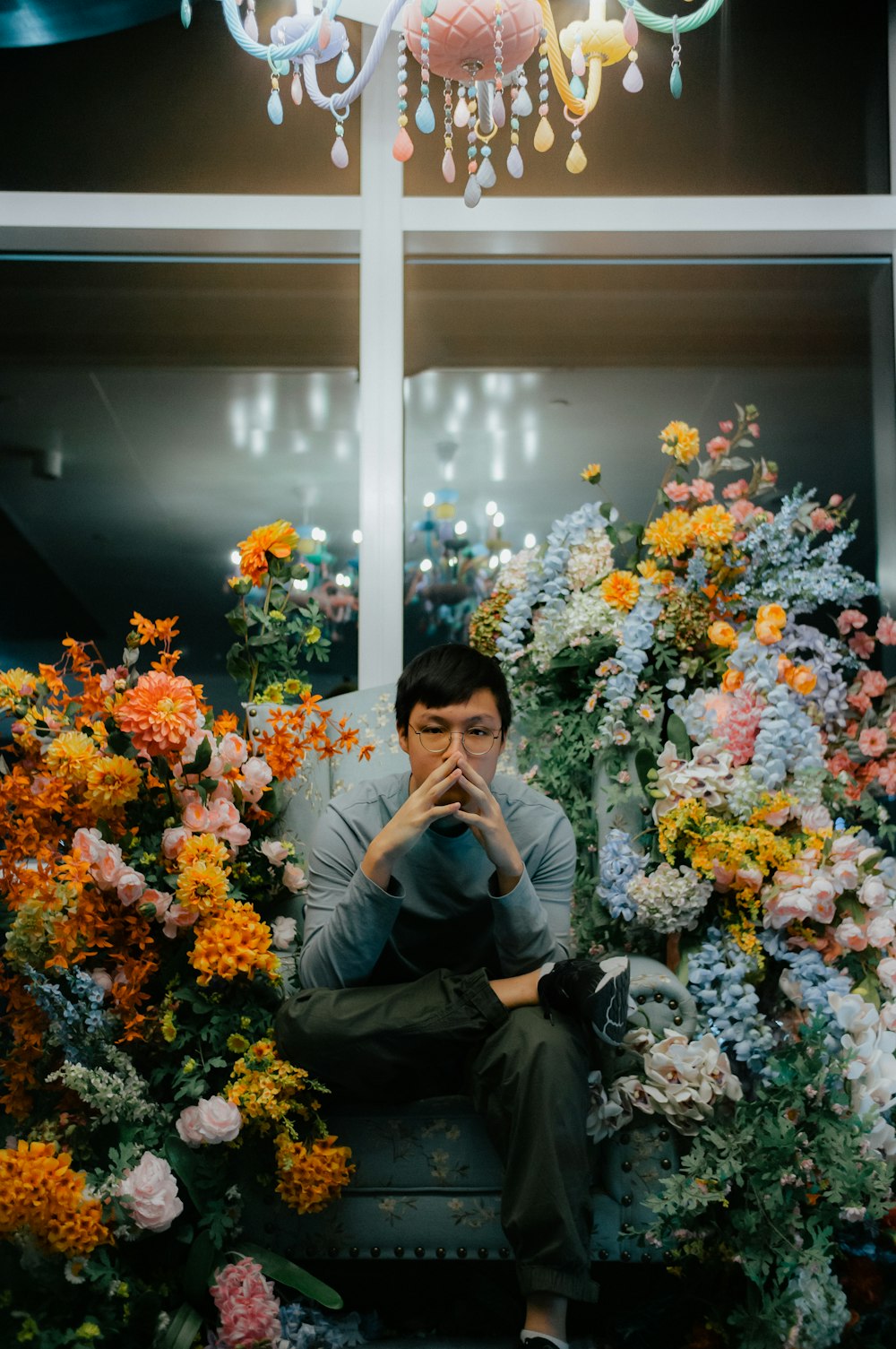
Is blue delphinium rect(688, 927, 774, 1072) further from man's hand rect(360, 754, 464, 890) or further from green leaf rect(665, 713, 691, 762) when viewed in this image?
man's hand rect(360, 754, 464, 890)

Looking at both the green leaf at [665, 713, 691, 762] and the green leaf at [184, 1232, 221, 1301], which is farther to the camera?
the green leaf at [665, 713, 691, 762]

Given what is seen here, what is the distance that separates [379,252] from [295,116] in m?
0.53

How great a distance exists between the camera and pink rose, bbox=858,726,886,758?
2424 mm

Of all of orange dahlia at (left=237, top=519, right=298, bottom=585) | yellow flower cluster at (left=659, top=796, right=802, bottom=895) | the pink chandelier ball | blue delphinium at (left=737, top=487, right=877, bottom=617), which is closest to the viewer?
the pink chandelier ball

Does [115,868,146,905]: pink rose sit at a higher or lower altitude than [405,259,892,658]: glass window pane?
lower

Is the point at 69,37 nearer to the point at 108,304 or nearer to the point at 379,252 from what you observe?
the point at 108,304

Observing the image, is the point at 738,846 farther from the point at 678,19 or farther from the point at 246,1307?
the point at 678,19

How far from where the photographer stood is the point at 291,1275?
5.17ft

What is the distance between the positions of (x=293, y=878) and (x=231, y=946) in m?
0.38

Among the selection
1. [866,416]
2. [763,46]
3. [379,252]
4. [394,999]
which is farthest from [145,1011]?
[763,46]

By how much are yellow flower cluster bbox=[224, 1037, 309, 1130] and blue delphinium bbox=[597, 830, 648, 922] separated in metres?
0.76

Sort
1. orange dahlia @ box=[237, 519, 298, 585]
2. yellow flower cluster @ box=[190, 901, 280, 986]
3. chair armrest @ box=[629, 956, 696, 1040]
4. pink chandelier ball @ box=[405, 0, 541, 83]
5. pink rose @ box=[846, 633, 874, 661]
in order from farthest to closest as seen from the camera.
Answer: pink rose @ box=[846, 633, 874, 661] < orange dahlia @ box=[237, 519, 298, 585] < chair armrest @ box=[629, 956, 696, 1040] < yellow flower cluster @ box=[190, 901, 280, 986] < pink chandelier ball @ box=[405, 0, 541, 83]

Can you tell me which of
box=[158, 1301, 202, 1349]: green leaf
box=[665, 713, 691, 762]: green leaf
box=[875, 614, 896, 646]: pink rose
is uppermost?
box=[875, 614, 896, 646]: pink rose

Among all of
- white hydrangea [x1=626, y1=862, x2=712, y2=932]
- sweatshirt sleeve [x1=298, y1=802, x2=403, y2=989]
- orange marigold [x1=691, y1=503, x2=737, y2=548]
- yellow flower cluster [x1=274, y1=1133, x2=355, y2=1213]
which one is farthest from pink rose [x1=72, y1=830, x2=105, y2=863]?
orange marigold [x1=691, y1=503, x2=737, y2=548]
